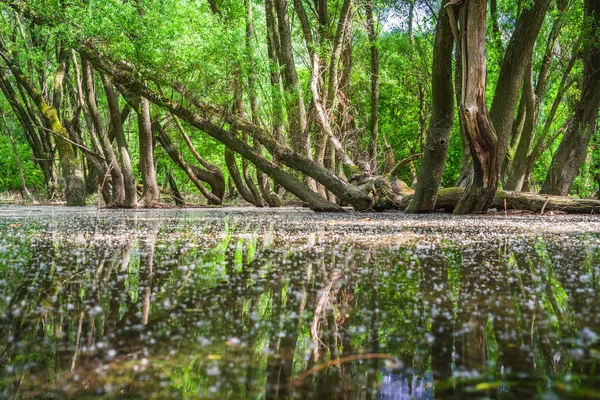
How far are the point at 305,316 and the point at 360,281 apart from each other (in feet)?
3.08

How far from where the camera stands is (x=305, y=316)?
2.21 metres

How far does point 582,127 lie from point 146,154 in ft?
45.0

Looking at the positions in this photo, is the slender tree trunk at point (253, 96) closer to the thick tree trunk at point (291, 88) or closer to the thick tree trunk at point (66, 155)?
the thick tree trunk at point (291, 88)

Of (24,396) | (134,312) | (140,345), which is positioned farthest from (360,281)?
(24,396)

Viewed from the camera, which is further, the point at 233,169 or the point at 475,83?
the point at 233,169

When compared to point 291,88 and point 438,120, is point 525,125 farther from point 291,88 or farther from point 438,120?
point 291,88

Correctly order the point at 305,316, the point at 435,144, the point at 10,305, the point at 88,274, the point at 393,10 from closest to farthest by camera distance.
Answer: the point at 305,316, the point at 10,305, the point at 88,274, the point at 435,144, the point at 393,10

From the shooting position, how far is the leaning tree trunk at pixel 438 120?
11055 mm

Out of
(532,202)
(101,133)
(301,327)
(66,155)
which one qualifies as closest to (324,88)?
(532,202)

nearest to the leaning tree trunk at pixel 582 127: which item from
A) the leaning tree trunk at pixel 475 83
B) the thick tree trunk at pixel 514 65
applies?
the thick tree trunk at pixel 514 65

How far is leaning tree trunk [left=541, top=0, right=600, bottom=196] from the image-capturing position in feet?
46.2

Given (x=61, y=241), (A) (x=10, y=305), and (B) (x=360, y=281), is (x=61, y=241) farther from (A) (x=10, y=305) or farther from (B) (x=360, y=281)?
(B) (x=360, y=281)

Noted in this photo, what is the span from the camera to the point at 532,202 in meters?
12.8

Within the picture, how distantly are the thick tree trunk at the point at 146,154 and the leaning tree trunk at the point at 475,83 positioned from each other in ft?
35.5
